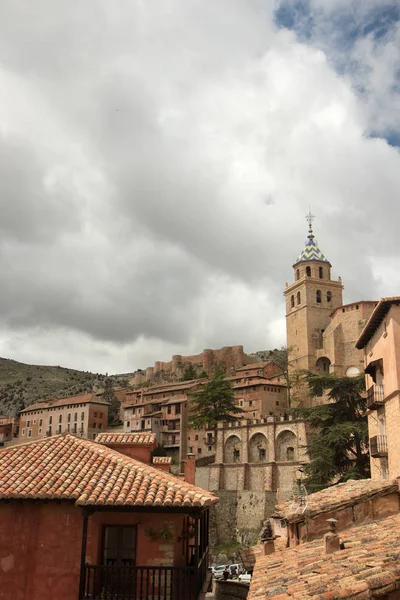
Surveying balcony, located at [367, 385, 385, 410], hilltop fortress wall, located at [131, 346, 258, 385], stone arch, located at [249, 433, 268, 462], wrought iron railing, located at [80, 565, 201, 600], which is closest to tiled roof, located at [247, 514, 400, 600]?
wrought iron railing, located at [80, 565, 201, 600]

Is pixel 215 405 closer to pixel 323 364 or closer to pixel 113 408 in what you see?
pixel 323 364

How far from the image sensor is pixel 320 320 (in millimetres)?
76625

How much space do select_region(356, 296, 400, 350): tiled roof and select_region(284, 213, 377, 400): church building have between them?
44.3 metres

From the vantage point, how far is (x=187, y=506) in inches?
472

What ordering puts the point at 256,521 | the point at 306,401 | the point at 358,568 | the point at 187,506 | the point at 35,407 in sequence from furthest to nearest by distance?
the point at 35,407, the point at 306,401, the point at 256,521, the point at 187,506, the point at 358,568

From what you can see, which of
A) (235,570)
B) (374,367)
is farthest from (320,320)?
(374,367)

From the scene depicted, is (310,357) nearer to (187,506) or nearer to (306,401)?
(306,401)

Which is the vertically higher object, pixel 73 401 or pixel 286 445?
pixel 73 401

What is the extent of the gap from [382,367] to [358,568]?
15.4 meters

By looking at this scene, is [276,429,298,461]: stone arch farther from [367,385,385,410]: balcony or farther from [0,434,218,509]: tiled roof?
[0,434,218,509]: tiled roof

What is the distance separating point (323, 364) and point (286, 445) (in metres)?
20.5

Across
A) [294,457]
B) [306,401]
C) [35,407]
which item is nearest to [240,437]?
[294,457]

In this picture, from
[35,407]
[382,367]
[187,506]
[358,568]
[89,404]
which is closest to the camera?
[358,568]

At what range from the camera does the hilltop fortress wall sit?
326 feet
